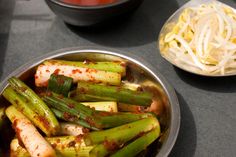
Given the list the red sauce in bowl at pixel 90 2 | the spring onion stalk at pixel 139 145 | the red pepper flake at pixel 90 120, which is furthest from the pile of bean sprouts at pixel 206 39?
the red pepper flake at pixel 90 120

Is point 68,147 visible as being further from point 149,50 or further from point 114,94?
point 149,50

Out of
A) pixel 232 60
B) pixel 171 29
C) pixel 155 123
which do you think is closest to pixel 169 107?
pixel 155 123

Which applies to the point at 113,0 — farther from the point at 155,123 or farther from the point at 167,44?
the point at 155,123

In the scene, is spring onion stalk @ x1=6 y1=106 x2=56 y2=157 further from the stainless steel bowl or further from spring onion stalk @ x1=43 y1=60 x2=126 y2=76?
spring onion stalk @ x1=43 y1=60 x2=126 y2=76

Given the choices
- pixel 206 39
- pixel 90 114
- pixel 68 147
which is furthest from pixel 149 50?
pixel 68 147

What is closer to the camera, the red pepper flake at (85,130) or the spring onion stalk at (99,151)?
the spring onion stalk at (99,151)

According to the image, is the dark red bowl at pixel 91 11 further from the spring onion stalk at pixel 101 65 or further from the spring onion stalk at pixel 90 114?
the spring onion stalk at pixel 90 114
